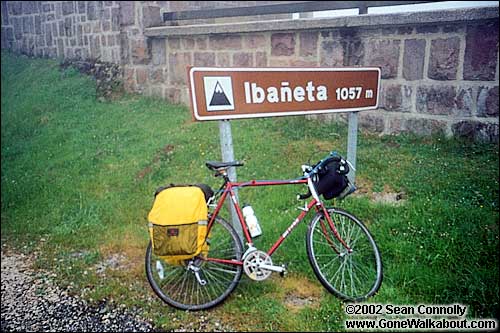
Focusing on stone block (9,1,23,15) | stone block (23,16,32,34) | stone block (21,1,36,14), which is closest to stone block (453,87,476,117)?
stone block (21,1,36,14)

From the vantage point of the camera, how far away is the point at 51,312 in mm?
3650

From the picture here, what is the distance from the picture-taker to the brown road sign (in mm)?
3316

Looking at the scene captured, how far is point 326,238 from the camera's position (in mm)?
3650

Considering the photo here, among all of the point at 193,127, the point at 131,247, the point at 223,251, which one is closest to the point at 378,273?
the point at 223,251

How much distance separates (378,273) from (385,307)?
294 mm

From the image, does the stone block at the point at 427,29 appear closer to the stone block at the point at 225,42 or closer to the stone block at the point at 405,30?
the stone block at the point at 405,30

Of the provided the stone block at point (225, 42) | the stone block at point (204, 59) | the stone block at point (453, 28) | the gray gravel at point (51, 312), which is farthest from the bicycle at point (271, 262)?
the stone block at point (204, 59)

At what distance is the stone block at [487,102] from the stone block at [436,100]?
0.28 meters

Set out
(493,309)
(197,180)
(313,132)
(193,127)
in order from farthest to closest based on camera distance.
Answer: (193,127) < (313,132) < (197,180) < (493,309)

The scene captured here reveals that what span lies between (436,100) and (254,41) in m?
2.81

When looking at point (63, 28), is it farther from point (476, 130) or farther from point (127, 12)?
point (476, 130)

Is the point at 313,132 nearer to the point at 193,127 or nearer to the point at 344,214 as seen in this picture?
the point at 193,127

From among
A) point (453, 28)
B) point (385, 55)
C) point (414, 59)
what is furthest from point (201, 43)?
point (453, 28)

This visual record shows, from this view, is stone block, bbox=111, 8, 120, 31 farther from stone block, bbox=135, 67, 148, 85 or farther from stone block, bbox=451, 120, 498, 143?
stone block, bbox=451, 120, 498, 143
